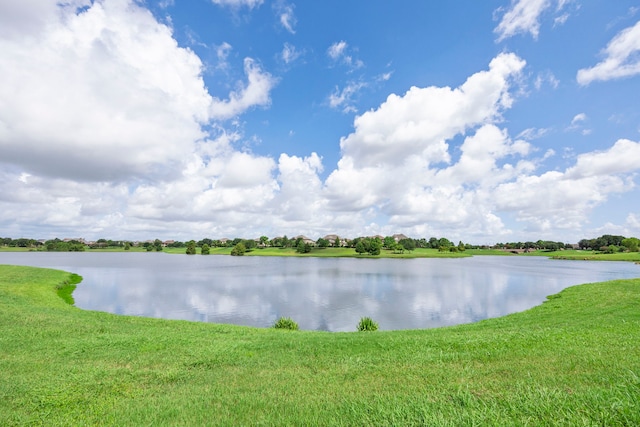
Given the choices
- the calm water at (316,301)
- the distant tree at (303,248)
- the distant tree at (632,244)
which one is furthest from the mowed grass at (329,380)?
the distant tree at (632,244)

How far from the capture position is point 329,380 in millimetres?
8125

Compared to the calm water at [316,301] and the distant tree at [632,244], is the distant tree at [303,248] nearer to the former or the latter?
the calm water at [316,301]

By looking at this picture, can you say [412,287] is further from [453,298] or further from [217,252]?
[217,252]

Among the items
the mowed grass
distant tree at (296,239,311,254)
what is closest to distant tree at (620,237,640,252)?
distant tree at (296,239,311,254)

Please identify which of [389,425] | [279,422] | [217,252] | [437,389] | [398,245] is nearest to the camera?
[389,425]

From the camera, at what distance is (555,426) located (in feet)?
15.1

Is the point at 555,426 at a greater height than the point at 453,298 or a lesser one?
greater

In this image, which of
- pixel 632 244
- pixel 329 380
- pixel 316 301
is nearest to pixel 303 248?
pixel 316 301

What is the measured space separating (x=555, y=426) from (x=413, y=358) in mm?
5465

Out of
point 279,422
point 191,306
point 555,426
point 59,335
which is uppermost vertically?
point 555,426

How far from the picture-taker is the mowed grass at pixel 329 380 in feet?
18.1

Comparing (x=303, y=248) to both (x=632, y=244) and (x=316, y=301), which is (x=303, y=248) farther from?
(x=632, y=244)

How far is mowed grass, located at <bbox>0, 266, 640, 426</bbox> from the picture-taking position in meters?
5.50

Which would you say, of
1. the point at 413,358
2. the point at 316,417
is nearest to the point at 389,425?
the point at 316,417
